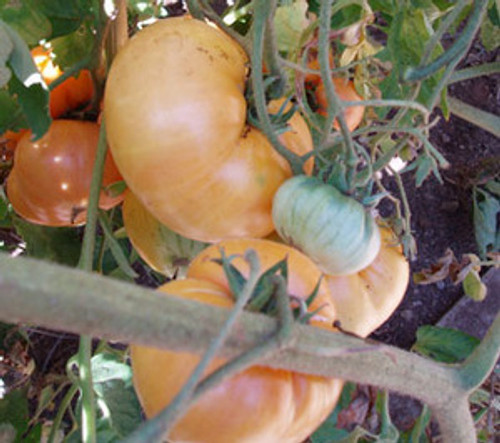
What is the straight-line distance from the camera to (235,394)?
1.92ft

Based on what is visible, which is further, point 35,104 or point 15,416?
point 15,416

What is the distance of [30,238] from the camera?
4.00ft

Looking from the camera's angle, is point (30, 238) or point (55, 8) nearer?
point (55, 8)

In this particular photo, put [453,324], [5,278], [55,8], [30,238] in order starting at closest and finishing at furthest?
[5,278]
[55,8]
[30,238]
[453,324]

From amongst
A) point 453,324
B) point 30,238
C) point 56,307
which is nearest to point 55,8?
point 30,238

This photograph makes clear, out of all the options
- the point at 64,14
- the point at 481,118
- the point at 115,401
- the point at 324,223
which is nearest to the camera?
the point at 324,223

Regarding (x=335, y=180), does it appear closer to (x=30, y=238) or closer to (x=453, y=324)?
(x=30, y=238)

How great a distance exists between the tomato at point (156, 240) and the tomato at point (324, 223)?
0.26 metres

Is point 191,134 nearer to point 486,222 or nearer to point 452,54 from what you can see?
point 452,54

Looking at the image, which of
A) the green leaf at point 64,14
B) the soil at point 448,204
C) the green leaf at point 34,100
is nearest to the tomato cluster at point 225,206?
the green leaf at point 34,100

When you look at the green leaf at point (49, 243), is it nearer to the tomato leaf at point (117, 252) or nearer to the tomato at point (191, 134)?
the tomato leaf at point (117, 252)

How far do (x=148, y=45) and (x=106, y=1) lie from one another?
33 centimetres

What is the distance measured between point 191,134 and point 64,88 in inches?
14.7

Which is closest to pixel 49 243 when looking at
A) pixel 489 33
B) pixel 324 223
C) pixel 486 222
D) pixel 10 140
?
pixel 10 140
